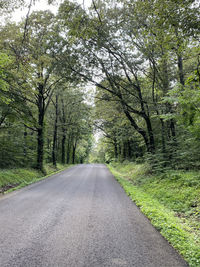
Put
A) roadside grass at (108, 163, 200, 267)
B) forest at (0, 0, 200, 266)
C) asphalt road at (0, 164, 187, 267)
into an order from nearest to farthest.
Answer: asphalt road at (0, 164, 187, 267), roadside grass at (108, 163, 200, 267), forest at (0, 0, 200, 266)

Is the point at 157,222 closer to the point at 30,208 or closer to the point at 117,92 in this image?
the point at 30,208

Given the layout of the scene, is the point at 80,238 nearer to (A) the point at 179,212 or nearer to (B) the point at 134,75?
→ (A) the point at 179,212

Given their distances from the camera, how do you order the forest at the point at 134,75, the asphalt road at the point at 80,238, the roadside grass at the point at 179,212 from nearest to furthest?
the asphalt road at the point at 80,238, the roadside grass at the point at 179,212, the forest at the point at 134,75

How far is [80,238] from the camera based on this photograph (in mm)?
3539

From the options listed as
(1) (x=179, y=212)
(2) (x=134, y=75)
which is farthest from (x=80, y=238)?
(2) (x=134, y=75)

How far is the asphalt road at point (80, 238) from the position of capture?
280cm

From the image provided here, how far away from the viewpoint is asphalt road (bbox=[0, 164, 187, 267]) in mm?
2805

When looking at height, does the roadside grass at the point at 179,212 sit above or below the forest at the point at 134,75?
below

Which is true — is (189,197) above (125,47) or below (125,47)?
below

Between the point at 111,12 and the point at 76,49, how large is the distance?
2.82 m

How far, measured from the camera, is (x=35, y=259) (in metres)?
2.80

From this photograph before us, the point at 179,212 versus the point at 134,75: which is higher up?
the point at 134,75

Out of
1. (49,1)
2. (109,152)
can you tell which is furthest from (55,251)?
(109,152)

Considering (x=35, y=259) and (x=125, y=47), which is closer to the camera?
(x=35, y=259)
